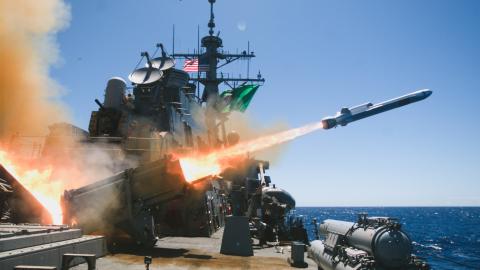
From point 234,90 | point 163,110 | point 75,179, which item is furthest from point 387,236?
point 234,90

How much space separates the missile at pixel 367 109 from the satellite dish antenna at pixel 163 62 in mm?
13681

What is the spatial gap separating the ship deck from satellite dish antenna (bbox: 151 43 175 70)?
13860 millimetres

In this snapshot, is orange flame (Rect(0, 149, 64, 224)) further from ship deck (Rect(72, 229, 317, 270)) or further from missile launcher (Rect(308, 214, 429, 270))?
missile launcher (Rect(308, 214, 429, 270))

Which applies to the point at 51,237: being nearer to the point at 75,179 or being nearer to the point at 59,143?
the point at 75,179

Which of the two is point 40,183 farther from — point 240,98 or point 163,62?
point 240,98

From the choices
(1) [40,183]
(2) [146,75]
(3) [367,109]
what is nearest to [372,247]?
(3) [367,109]

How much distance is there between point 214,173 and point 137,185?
3109mm

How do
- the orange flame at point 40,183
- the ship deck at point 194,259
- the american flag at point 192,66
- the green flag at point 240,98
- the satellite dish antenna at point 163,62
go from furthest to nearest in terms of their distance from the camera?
1. the american flag at point 192,66
2. the green flag at point 240,98
3. the satellite dish antenna at point 163,62
4. the orange flame at point 40,183
5. the ship deck at point 194,259

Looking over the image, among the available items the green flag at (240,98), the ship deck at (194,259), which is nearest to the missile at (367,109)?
the ship deck at (194,259)

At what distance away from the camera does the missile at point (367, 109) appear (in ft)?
53.8

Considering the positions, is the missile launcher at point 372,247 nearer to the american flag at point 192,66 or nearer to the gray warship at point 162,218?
the gray warship at point 162,218

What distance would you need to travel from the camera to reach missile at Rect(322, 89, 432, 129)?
645 inches

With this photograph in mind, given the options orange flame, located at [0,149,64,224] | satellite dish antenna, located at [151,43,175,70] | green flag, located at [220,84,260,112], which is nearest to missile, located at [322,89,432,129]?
orange flame, located at [0,149,64,224]

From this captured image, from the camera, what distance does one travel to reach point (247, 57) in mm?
44156
